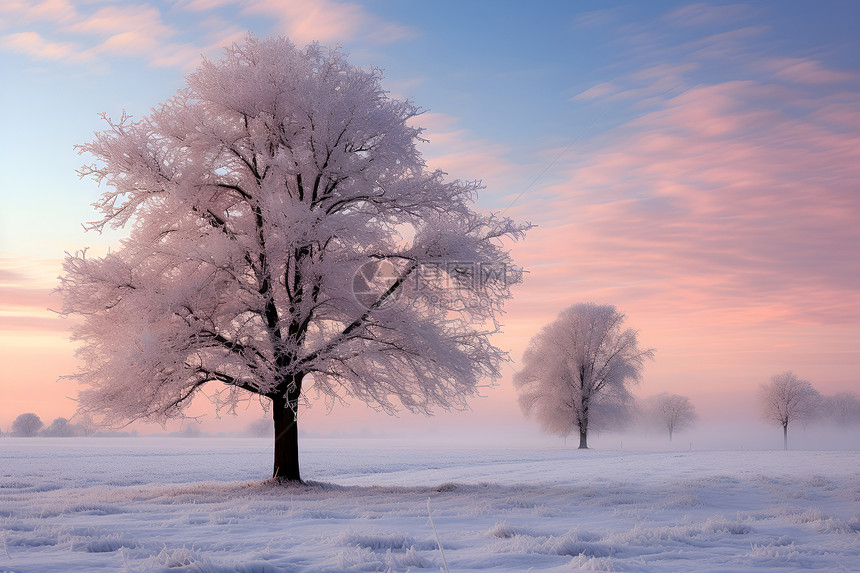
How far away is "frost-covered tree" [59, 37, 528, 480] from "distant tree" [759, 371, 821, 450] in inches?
2260

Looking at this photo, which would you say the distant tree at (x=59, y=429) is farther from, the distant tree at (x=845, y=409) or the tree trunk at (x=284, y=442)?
→ the distant tree at (x=845, y=409)

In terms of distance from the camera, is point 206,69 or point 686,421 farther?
point 686,421

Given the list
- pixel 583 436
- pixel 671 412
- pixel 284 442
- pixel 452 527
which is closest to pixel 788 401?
pixel 671 412

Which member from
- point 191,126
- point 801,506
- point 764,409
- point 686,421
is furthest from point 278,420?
point 686,421

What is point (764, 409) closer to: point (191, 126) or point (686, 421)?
point (686, 421)

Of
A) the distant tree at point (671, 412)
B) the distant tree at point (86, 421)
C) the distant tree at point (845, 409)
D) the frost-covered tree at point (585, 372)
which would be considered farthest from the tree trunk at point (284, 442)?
the distant tree at point (845, 409)

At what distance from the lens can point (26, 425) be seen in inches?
3319

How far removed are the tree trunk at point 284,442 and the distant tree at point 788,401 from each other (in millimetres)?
59874

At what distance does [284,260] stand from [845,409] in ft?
298

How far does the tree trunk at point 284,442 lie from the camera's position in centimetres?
1647

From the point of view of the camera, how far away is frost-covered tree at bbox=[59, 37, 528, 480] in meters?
15.1

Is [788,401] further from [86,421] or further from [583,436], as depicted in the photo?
[86,421]

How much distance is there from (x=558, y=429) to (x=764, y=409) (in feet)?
96.7

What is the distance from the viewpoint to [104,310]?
52.5ft
